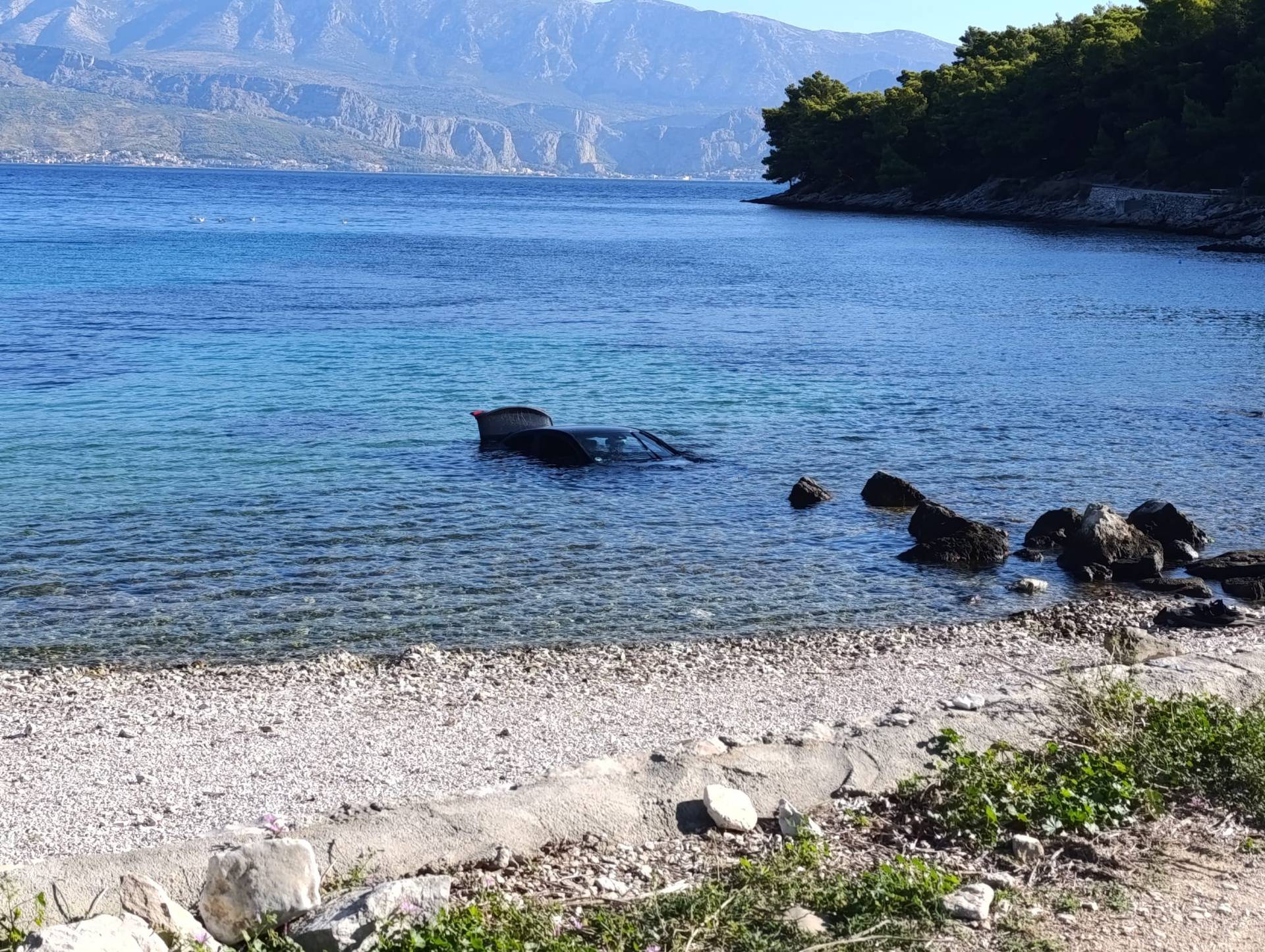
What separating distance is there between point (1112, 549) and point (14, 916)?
49.6 ft

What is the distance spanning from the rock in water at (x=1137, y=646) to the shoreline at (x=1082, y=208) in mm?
77003

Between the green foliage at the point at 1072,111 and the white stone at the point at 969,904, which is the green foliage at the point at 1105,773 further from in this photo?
the green foliage at the point at 1072,111

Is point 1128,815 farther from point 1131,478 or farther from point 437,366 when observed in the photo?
point 437,366

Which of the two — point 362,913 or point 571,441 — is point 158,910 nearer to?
point 362,913

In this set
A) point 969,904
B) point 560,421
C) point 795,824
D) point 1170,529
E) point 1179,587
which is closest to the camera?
point 969,904

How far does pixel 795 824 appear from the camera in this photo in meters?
8.83

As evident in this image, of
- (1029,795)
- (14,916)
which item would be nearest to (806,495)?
(1029,795)

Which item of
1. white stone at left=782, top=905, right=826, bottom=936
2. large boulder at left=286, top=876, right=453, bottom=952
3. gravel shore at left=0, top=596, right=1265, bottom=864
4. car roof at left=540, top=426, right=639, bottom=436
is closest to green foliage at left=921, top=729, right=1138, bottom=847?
white stone at left=782, top=905, right=826, bottom=936

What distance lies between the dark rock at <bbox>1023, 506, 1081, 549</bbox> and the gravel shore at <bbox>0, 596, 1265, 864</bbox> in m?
2.73

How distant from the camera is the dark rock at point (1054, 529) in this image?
1905 cm

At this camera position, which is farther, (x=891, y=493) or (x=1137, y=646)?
(x=891, y=493)

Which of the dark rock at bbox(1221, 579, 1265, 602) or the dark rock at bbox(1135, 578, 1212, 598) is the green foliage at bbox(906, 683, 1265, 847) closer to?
the dark rock at bbox(1135, 578, 1212, 598)

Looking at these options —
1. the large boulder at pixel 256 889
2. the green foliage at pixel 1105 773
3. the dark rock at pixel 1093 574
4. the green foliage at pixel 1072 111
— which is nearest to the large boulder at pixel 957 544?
the dark rock at pixel 1093 574

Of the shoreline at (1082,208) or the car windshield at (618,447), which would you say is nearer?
the car windshield at (618,447)
